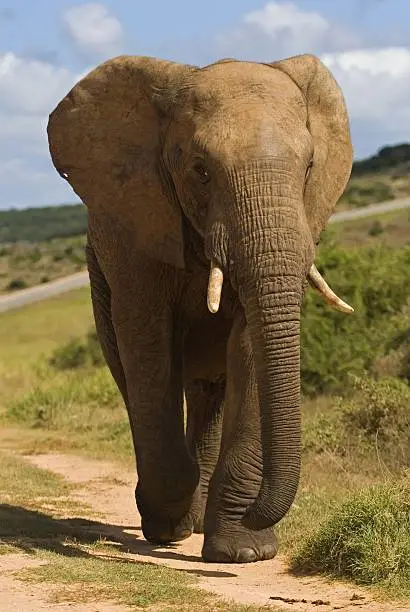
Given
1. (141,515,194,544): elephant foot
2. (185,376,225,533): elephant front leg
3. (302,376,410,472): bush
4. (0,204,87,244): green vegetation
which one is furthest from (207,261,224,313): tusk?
(0,204,87,244): green vegetation

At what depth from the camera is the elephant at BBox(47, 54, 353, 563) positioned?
25.5 feet

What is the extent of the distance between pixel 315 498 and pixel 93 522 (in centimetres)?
184

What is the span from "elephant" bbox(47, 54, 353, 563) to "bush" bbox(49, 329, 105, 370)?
1731 centimetres

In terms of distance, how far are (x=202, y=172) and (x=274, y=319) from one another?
1.16m

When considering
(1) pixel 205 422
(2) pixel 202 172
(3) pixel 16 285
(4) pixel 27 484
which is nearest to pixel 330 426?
(4) pixel 27 484

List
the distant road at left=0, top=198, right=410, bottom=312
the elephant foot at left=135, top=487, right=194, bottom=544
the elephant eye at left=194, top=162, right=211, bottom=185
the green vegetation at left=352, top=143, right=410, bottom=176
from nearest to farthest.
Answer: the elephant eye at left=194, top=162, right=211, bottom=185
the elephant foot at left=135, top=487, right=194, bottom=544
the distant road at left=0, top=198, right=410, bottom=312
the green vegetation at left=352, top=143, right=410, bottom=176

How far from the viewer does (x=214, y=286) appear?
7.95 m

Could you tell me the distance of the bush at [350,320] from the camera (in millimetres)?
17578

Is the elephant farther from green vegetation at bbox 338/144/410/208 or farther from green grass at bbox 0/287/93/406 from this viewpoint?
green vegetation at bbox 338/144/410/208

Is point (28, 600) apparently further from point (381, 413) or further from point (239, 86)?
point (381, 413)

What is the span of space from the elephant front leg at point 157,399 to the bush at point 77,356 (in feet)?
57.7

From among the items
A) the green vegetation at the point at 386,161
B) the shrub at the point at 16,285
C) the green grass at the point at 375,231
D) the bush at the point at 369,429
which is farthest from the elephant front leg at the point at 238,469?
the green vegetation at the point at 386,161

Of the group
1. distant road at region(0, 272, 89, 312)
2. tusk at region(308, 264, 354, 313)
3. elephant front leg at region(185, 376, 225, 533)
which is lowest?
elephant front leg at region(185, 376, 225, 533)

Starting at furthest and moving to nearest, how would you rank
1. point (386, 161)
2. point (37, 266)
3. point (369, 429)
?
1. point (386, 161)
2. point (37, 266)
3. point (369, 429)
